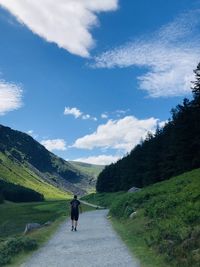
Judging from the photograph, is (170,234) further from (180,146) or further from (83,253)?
(180,146)

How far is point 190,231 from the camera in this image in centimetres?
1892

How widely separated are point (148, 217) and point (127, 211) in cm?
918

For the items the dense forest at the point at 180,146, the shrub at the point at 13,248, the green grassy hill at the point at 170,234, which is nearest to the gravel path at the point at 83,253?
the shrub at the point at 13,248

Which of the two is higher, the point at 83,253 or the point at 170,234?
the point at 170,234

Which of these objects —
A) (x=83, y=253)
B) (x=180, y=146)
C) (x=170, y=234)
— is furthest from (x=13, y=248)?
(x=180, y=146)

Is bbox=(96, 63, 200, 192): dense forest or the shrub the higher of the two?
bbox=(96, 63, 200, 192): dense forest

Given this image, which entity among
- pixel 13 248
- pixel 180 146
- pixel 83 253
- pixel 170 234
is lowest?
pixel 83 253

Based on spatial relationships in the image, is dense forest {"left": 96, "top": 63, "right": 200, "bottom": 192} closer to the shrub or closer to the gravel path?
the gravel path

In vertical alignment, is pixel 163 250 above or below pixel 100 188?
below

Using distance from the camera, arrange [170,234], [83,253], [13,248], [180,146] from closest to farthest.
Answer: [170,234], [83,253], [13,248], [180,146]

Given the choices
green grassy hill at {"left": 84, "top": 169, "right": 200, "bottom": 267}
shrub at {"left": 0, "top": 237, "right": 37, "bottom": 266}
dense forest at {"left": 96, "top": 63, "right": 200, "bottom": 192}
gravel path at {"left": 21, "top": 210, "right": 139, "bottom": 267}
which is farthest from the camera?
dense forest at {"left": 96, "top": 63, "right": 200, "bottom": 192}

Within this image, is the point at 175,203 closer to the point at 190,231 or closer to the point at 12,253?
the point at 190,231

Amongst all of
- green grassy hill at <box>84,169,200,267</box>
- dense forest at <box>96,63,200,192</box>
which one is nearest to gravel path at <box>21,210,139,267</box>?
green grassy hill at <box>84,169,200,267</box>

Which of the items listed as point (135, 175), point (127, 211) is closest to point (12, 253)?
point (127, 211)
